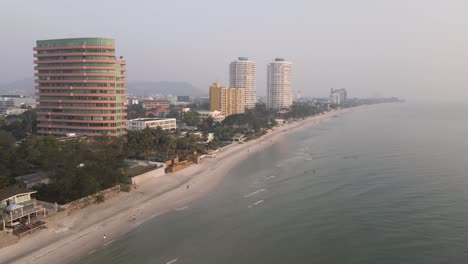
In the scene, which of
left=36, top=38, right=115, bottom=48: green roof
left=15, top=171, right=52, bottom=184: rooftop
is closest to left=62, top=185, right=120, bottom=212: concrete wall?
left=15, top=171, right=52, bottom=184: rooftop

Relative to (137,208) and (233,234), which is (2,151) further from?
(233,234)

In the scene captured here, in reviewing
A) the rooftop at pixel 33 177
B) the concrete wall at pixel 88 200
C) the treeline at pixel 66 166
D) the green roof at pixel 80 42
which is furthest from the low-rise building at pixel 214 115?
the concrete wall at pixel 88 200

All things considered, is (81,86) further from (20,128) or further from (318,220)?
(318,220)

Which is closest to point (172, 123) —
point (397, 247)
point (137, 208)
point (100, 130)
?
point (100, 130)

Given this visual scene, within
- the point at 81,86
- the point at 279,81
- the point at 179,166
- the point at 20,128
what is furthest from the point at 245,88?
the point at 179,166

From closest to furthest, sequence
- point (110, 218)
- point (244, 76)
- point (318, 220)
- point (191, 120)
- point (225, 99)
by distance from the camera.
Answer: point (110, 218) → point (318, 220) → point (191, 120) → point (225, 99) → point (244, 76)

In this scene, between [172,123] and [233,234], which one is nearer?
[233,234]
